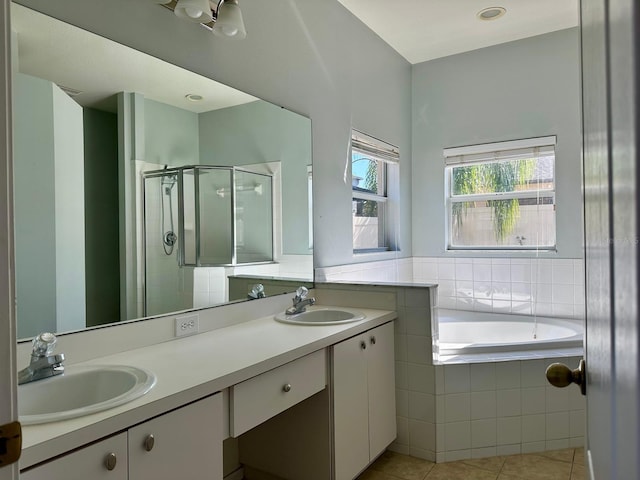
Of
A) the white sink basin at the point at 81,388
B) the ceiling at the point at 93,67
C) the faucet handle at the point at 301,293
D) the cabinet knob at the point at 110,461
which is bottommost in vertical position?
the cabinet knob at the point at 110,461

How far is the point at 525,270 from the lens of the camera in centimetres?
368

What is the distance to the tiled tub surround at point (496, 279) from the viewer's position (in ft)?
11.5

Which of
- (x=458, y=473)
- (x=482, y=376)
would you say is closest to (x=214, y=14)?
(x=482, y=376)

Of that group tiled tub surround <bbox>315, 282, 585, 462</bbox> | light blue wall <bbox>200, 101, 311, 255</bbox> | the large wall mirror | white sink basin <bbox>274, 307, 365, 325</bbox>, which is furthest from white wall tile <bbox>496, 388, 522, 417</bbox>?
the large wall mirror

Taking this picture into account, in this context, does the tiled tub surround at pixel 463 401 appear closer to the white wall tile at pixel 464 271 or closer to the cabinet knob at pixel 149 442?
the white wall tile at pixel 464 271

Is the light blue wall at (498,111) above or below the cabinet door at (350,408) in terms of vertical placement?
above

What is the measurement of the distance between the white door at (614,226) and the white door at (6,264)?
2.21 feet

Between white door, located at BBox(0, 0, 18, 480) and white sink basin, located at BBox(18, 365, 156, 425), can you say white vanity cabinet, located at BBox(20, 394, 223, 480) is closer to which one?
white sink basin, located at BBox(18, 365, 156, 425)

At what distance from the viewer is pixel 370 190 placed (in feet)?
12.1

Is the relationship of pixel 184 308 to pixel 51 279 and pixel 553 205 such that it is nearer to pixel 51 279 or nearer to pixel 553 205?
pixel 51 279

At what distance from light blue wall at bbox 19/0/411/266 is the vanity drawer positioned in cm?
109

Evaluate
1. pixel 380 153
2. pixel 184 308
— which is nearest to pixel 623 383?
pixel 184 308

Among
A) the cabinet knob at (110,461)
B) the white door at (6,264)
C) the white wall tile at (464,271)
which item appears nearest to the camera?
the white door at (6,264)

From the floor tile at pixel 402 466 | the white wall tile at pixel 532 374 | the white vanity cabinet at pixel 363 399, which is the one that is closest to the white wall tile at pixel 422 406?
the white vanity cabinet at pixel 363 399
